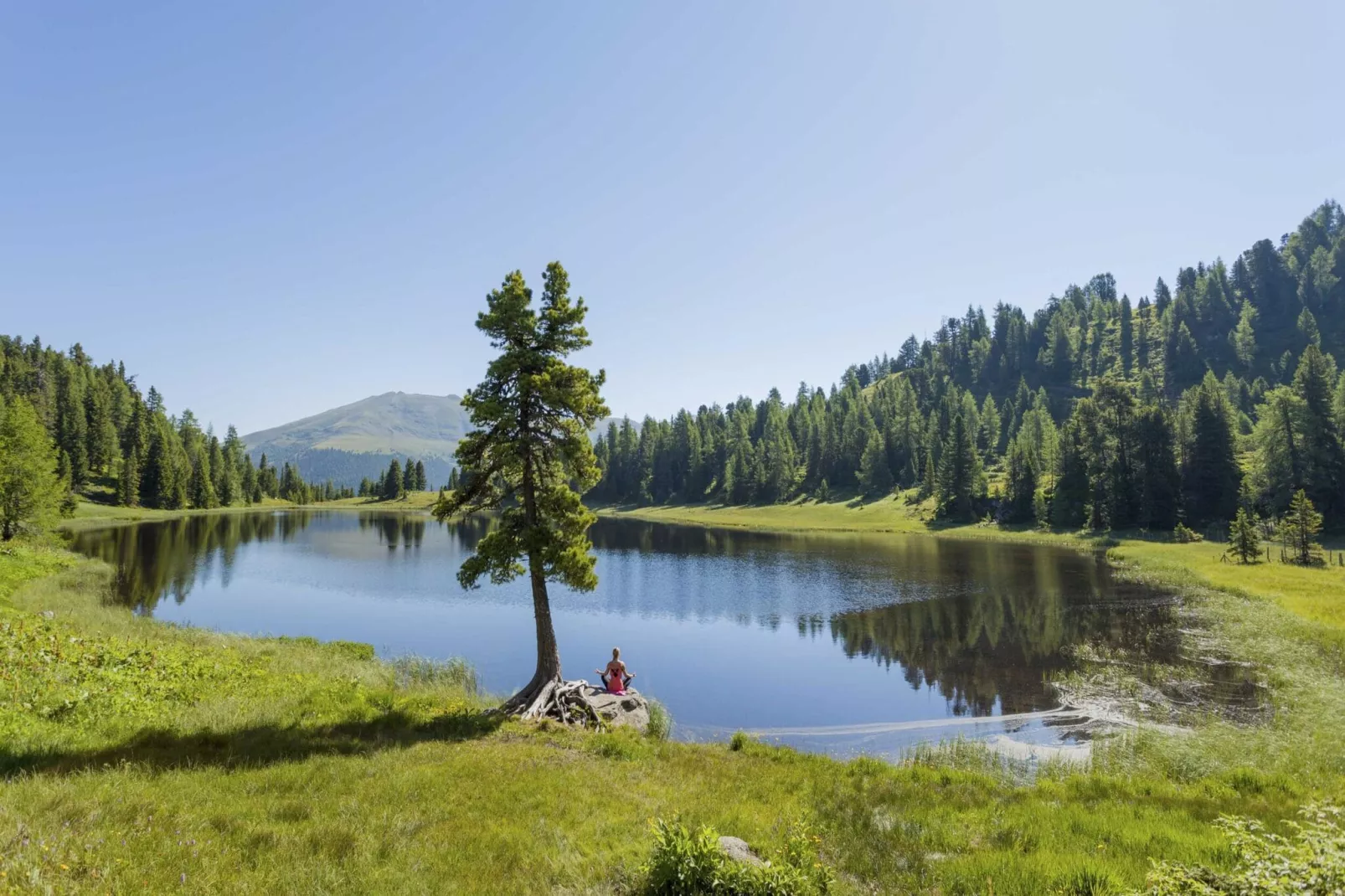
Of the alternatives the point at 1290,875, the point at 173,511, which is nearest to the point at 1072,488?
the point at 1290,875

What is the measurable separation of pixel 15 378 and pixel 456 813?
574 feet

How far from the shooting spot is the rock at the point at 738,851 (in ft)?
29.7

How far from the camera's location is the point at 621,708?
21625mm

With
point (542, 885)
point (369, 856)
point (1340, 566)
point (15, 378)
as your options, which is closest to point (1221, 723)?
point (542, 885)

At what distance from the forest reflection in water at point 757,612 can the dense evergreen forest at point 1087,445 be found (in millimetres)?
13937

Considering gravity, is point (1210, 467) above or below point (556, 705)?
above

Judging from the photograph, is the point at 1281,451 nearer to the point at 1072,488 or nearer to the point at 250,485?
the point at 1072,488

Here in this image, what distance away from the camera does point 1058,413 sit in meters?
188

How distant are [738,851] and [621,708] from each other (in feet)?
41.9

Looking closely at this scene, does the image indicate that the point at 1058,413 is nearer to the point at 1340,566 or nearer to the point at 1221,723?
the point at 1340,566

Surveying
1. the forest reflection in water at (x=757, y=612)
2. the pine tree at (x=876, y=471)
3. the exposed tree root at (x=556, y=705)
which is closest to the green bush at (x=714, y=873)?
the exposed tree root at (x=556, y=705)

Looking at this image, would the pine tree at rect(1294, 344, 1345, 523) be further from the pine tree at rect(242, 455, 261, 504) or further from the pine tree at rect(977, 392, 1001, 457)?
the pine tree at rect(242, 455, 261, 504)

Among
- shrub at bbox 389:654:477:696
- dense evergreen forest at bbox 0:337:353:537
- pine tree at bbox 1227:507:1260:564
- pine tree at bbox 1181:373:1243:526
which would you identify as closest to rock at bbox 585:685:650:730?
shrub at bbox 389:654:477:696

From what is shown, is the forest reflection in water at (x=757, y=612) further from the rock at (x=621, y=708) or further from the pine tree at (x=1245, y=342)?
the pine tree at (x=1245, y=342)
